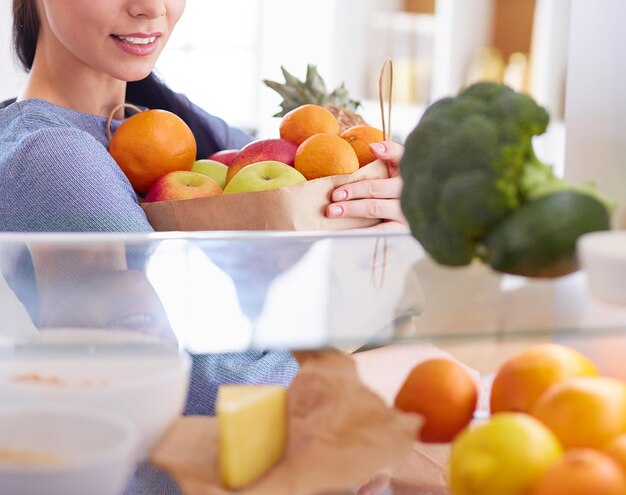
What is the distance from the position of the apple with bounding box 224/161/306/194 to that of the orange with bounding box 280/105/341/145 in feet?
0.36

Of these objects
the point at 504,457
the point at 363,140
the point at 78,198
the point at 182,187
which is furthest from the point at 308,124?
the point at 504,457

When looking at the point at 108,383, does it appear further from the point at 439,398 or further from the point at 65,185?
the point at 65,185

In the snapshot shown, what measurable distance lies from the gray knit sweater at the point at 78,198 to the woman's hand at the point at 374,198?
199 millimetres

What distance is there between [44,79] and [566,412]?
125 centimetres

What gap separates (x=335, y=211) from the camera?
3.39ft

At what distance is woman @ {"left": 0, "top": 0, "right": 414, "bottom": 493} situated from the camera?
3.40ft

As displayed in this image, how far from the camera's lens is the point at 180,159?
1.13 meters

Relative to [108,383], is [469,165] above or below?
above

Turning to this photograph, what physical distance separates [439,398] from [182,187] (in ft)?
1.85

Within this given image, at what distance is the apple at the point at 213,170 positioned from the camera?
115cm

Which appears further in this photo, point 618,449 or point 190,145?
point 190,145

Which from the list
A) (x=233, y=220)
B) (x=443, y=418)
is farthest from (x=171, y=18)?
(x=443, y=418)

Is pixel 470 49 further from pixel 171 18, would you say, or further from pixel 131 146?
pixel 131 146

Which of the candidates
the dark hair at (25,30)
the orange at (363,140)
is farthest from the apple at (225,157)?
the dark hair at (25,30)
